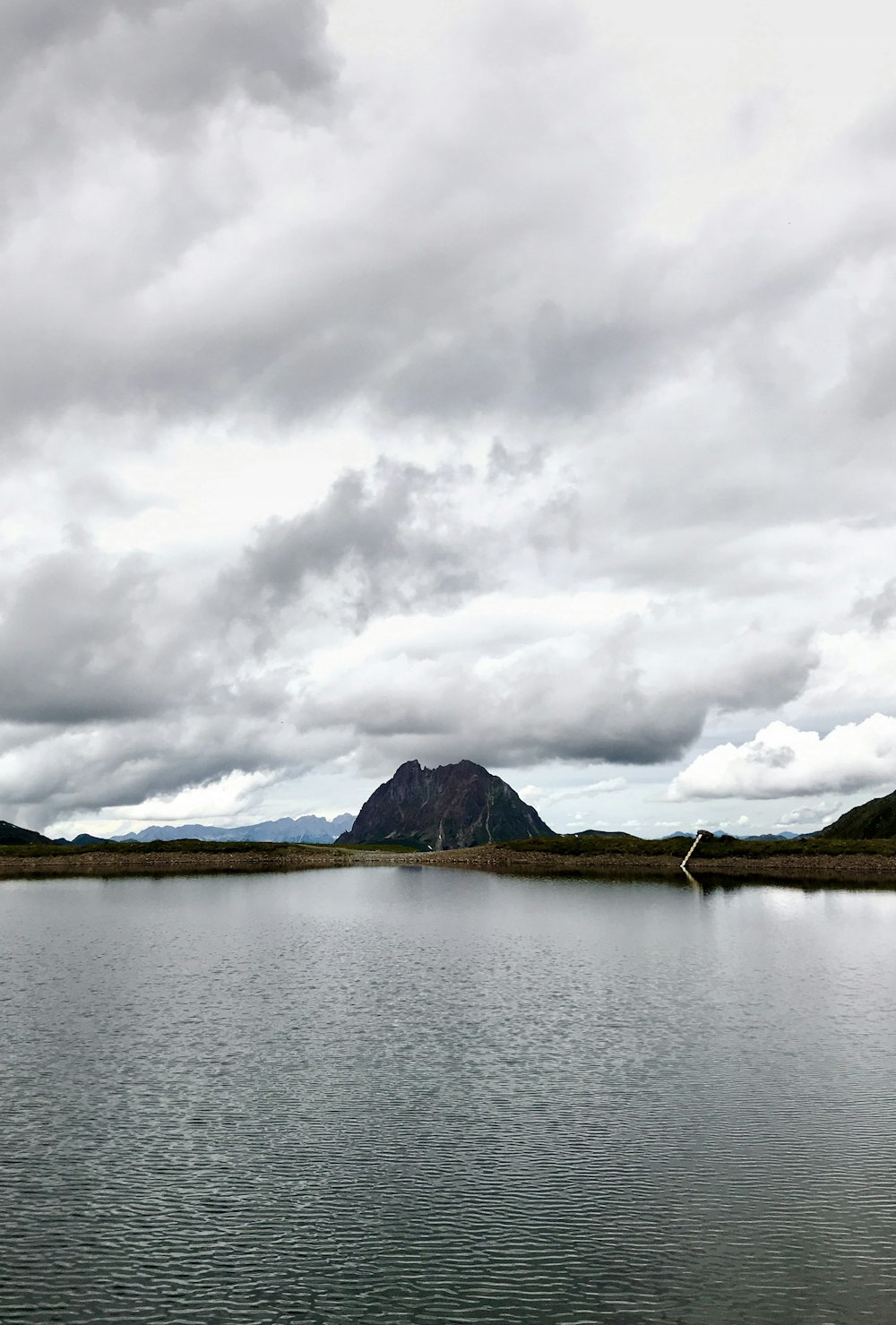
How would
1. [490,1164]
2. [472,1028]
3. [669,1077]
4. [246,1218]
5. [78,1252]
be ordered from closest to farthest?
[78,1252] → [246,1218] → [490,1164] → [669,1077] → [472,1028]

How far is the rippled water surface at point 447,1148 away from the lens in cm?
2823

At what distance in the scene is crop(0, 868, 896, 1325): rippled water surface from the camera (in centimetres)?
2823

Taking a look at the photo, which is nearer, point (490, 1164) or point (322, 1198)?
point (322, 1198)

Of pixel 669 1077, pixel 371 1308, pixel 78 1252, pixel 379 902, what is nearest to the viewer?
pixel 371 1308

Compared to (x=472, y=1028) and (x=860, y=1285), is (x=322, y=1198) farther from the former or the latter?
(x=472, y=1028)

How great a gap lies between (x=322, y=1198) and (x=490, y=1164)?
750 centimetres

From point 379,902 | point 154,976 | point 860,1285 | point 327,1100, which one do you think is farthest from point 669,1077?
point 379,902

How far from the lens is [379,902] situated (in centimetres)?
18712

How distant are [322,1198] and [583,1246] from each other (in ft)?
35.4

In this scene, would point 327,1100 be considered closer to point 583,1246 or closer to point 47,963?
point 583,1246

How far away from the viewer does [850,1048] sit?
58.3m

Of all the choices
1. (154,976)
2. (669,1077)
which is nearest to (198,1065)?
(669,1077)

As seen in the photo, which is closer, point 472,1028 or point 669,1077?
point 669,1077

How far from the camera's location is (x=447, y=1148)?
40.2m
